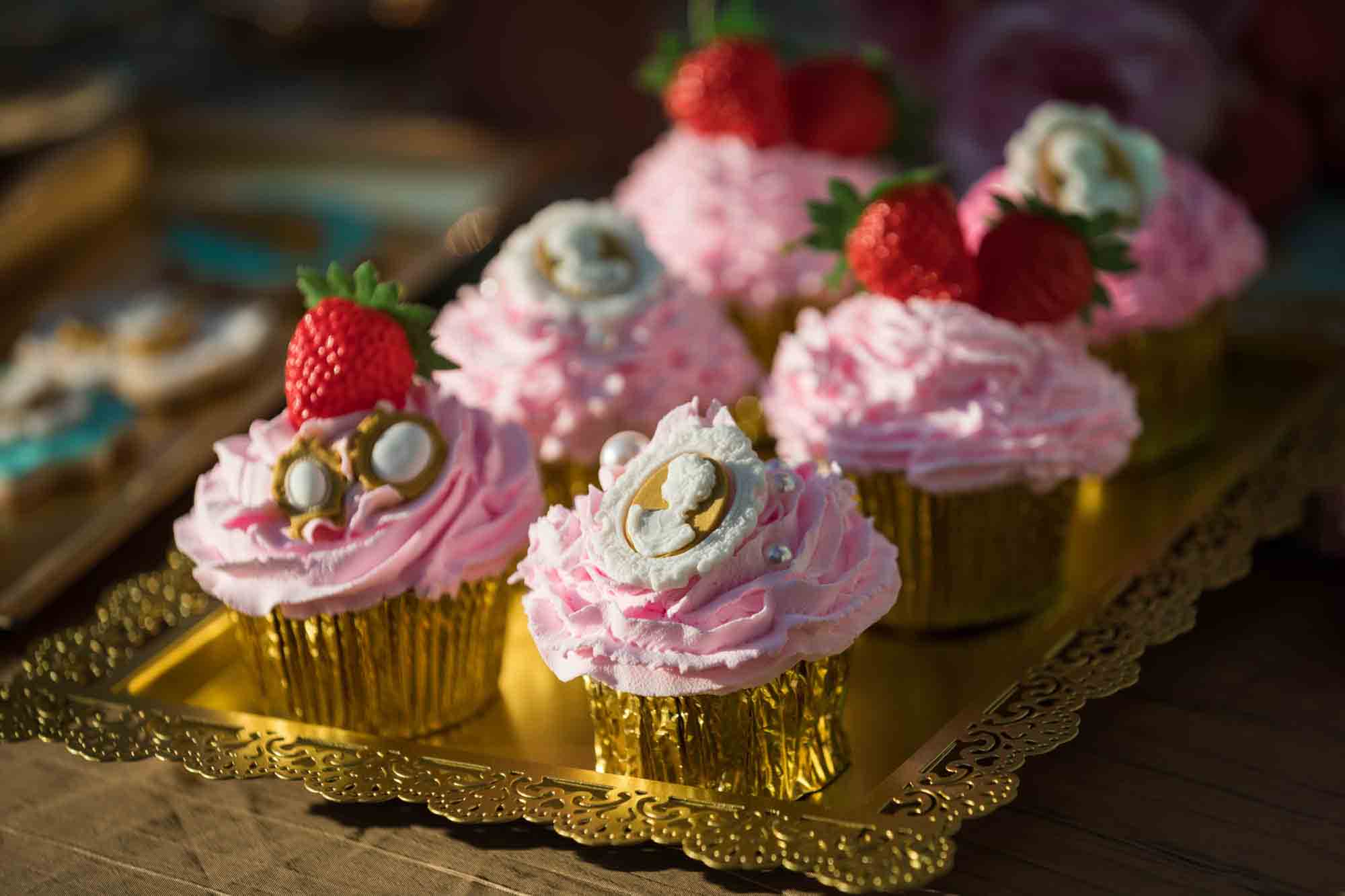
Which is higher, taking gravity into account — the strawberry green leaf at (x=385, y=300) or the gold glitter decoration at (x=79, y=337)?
the strawberry green leaf at (x=385, y=300)

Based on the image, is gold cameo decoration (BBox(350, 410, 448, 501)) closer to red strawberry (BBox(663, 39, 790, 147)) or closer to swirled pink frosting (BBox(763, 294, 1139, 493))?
swirled pink frosting (BBox(763, 294, 1139, 493))

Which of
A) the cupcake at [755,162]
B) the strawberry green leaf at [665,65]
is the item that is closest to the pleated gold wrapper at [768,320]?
the cupcake at [755,162]

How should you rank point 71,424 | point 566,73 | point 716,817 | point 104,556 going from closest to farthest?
point 716,817
point 104,556
point 71,424
point 566,73

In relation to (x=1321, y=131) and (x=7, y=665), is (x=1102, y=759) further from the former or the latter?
(x=1321, y=131)

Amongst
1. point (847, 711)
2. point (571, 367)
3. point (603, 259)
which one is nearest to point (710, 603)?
point (847, 711)

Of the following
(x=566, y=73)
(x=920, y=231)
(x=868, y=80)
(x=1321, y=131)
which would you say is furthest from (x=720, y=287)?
(x=566, y=73)

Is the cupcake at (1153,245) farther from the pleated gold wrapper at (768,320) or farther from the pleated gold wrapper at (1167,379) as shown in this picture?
the pleated gold wrapper at (768,320)
